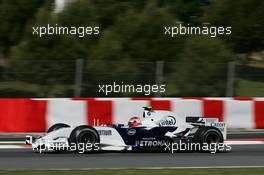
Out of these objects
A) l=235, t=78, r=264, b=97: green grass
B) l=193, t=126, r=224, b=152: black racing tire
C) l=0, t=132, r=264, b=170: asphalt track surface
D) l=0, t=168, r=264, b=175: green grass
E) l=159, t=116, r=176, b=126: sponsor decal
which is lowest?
l=0, t=168, r=264, b=175: green grass

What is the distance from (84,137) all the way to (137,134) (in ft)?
2.74

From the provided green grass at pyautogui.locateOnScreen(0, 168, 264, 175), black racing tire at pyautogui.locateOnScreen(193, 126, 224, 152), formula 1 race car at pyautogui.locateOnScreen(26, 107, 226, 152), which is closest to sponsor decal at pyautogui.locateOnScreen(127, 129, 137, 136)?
formula 1 race car at pyautogui.locateOnScreen(26, 107, 226, 152)

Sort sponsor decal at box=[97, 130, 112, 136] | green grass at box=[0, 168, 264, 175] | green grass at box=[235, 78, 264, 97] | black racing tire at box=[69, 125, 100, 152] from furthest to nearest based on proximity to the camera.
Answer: green grass at box=[235, 78, 264, 97] < sponsor decal at box=[97, 130, 112, 136] < black racing tire at box=[69, 125, 100, 152] < green grass at box=[0, 168, 264, 175]

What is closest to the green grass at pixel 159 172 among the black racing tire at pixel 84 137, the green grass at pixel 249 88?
the black racing tire at pixel 84 137

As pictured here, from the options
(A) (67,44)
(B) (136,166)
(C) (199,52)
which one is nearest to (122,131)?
(B) (136,166)

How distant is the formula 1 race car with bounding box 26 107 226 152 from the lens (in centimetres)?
1049

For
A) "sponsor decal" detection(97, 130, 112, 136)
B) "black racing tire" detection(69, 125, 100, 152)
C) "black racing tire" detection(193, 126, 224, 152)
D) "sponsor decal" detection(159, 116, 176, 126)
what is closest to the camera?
"black racing tire" detection(69, 125, 100, 152)

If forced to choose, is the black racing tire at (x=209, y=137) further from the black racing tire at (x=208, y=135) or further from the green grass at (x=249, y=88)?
the green grass at (x=249, y=88)

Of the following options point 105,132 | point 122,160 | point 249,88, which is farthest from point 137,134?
point 249,88

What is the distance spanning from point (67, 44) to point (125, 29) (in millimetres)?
2144

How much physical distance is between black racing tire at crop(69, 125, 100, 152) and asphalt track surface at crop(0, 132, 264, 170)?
0.17 meters

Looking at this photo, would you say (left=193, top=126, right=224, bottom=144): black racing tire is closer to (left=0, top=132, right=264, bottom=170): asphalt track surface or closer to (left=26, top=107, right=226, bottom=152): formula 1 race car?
(left=26, top=107, right=226, bottom=152): formula 1 race car

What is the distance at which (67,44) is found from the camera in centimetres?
1862

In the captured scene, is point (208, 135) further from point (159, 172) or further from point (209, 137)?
point (159, 172)
